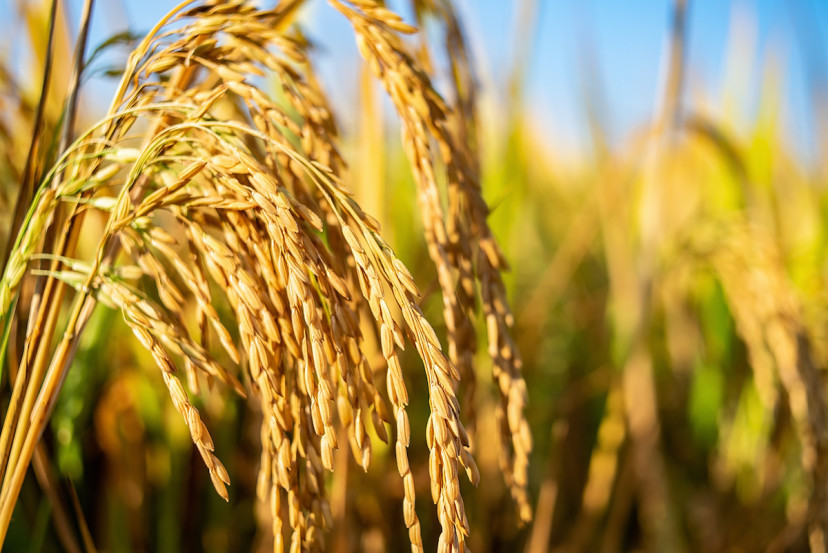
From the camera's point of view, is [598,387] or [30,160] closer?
[30,160]

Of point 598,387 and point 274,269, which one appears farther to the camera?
point 598,387

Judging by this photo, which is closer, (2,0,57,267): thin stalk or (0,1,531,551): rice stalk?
(0,1,531,551): rice stalk

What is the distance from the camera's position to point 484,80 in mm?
1359

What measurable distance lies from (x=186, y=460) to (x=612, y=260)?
97 cm

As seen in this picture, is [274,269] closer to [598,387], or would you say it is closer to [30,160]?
[30,160]

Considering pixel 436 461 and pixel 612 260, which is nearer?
pixel 436 461

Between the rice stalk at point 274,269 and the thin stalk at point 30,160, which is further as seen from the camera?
the thin stalk at point 30,160

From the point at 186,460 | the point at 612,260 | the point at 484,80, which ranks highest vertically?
the point at 484,80

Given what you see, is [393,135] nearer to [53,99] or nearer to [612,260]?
[612,260]

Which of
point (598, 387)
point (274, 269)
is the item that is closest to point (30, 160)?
point (274, 269)

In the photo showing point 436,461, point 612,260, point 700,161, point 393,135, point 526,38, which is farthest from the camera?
point 700,161

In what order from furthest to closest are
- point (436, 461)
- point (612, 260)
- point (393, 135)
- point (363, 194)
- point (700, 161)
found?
point (700, 161) < point (393, 135) < point (612, 260) < point (363, 194) < point (436, 461)

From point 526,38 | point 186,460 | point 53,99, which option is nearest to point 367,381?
point 186,460

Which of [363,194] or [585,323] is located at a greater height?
[363,194]
